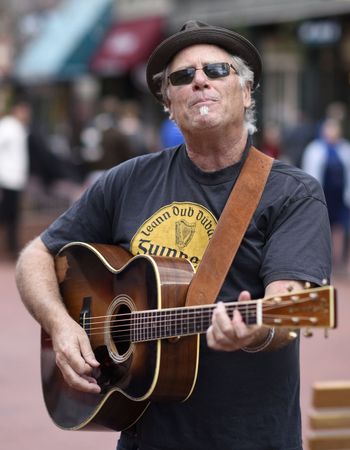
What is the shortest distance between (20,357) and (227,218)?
5712 millimetres

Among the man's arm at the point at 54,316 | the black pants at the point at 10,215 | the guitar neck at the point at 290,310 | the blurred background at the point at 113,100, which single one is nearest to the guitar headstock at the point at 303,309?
the guitar neck at the point at 290,310

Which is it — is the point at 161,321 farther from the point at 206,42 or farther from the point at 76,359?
the point at 206,42

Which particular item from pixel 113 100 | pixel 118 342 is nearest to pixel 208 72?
pixel 118 342

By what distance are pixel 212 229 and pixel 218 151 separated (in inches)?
9.8

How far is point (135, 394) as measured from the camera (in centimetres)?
319

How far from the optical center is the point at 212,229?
10.6 ft

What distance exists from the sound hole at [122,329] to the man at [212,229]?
10 centimetres

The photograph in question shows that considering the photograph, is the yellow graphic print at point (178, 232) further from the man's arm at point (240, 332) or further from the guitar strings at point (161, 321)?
the man's arm at point (240, 332)

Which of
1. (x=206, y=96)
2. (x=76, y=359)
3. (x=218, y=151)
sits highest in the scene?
(x=206, y=96)

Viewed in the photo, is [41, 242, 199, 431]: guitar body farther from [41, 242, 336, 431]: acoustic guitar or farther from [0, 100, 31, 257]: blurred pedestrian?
[0, 100, 31, 257]: blurred pedestrian

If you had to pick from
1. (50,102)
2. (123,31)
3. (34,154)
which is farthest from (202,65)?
(50,102)

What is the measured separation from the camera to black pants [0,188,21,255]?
572 inches

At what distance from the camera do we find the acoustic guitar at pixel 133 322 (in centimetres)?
272

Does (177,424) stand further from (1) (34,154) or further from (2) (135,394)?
(1) (34,154)
